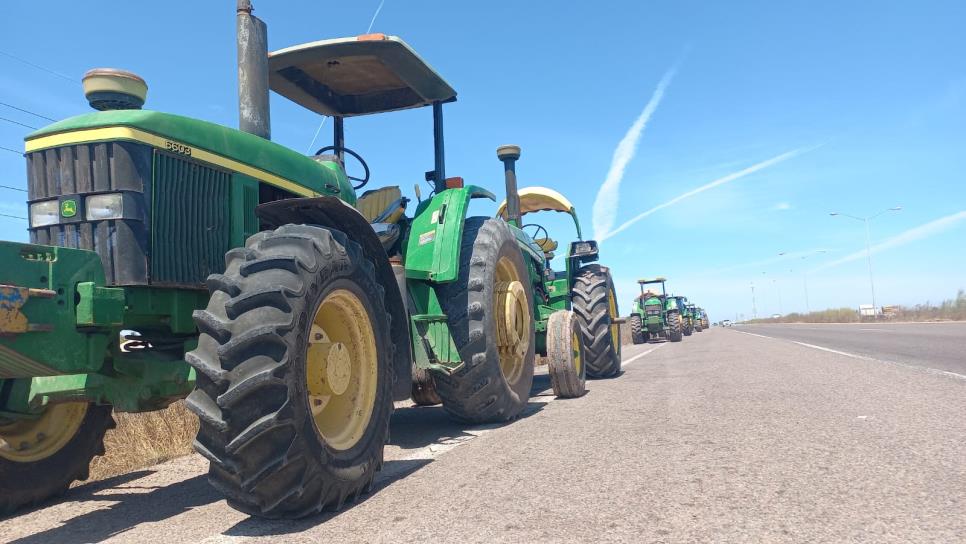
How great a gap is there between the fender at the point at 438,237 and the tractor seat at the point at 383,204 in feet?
0.52

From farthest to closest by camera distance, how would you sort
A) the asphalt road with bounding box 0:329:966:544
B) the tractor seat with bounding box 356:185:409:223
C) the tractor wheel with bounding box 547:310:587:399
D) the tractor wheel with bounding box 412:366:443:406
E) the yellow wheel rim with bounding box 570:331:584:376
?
the yellow wheel rim with bounding box 570:331:584:376
the tractor wheel with bounding box 547:310:587:399
the tractor wheel with bounding box 412:366:443:406
the tractor seat with bounding box 356:185:409:223
the asphalt road with bounding box 0:329:966:544

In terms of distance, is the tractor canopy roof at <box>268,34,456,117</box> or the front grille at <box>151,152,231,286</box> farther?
the tractor canopy roof at <box>268,34,456,117</box>

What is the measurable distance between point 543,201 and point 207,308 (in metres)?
7.74

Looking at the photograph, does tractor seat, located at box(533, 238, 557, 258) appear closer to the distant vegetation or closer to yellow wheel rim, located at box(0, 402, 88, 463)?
yellow wheel rim, located at box(0, 402, 88, 463)

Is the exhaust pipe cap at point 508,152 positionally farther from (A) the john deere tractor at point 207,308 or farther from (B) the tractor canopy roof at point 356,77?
(A) the john deere tractor at point 207,308

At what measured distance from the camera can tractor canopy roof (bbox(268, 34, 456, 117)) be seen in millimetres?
4980

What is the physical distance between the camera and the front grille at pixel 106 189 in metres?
3.02

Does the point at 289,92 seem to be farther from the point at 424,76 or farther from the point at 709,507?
the point at 709,507

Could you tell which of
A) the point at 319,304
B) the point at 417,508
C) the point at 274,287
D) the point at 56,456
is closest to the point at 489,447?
the point at 417,508

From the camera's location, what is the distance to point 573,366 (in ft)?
22.2

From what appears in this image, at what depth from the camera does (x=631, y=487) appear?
2.98m

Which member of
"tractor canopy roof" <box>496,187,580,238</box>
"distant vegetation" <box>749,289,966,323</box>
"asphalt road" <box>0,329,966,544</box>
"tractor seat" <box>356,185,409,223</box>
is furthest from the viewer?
"distant vegetation" <box>749,289,966,323</box>

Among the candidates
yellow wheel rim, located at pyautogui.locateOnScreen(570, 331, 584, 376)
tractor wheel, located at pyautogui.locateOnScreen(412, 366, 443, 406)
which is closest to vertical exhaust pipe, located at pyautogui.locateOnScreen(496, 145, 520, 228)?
yellow wheel rim, located at pyautogui.locateOnScreen(570, 331, 584, 376)

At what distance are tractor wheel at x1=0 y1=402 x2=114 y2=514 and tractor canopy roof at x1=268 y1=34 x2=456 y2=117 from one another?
2.90 meters
